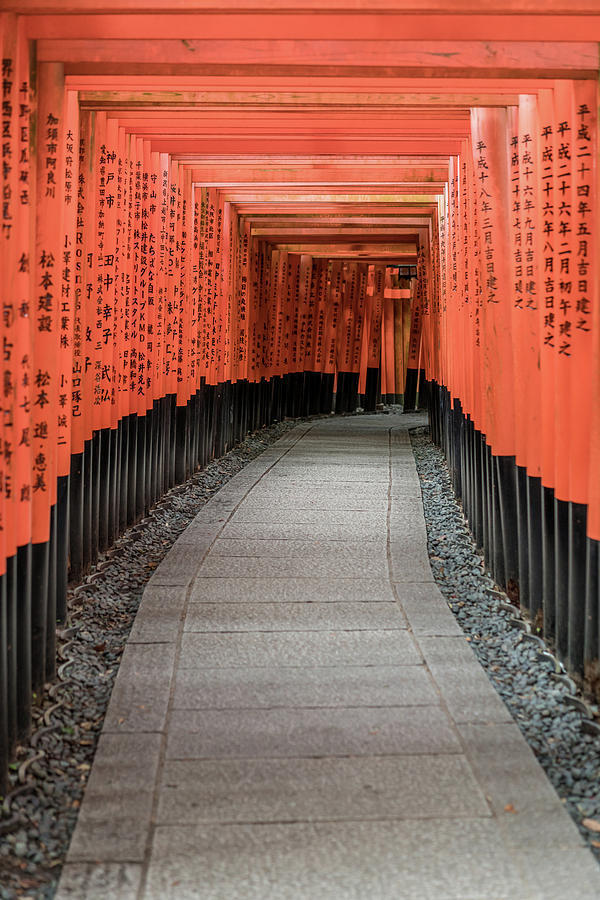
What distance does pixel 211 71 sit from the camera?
168 inches

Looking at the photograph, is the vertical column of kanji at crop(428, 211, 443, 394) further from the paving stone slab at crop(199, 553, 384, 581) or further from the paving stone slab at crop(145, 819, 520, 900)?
the paving stone slab at crop(145, 819, 520, 900)

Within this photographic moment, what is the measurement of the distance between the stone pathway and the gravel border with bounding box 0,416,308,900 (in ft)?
0.35

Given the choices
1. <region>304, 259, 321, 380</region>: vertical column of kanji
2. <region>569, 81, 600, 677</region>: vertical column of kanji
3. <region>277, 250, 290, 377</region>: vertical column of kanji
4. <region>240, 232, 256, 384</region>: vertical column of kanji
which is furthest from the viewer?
<region>304, 259, 321, 380</region>: vertical column of kanji

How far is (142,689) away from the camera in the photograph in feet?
13.7

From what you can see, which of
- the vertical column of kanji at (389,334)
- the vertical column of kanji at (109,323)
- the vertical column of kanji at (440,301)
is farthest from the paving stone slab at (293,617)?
the vertical column of kanji at (389,334)

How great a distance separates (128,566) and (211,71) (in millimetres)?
3433

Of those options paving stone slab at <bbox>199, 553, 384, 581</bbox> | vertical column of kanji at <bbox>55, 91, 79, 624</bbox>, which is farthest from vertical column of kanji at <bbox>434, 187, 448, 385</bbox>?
vertical column of kanji at <bbox>55, 91, 79, 624</bbox>

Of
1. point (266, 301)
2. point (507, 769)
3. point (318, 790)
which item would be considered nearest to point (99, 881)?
point (318, 790)

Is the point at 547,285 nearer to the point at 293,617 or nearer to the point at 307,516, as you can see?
the point at 293,617

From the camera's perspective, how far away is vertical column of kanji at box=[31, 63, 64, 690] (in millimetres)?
4324

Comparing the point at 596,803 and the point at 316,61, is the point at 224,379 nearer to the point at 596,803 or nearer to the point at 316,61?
→ the point at 316,61

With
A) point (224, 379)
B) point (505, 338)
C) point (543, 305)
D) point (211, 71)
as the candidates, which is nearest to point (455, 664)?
point (543, 305)

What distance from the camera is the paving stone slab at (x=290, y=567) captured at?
600 centimetres

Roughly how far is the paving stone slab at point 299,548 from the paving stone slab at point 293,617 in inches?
37.7
